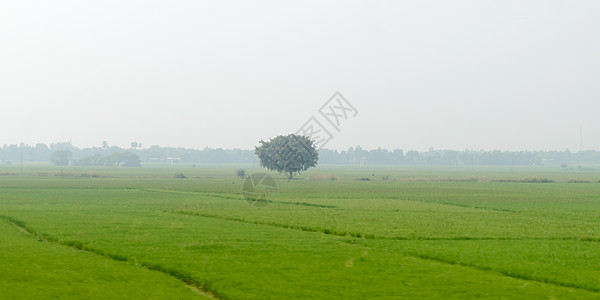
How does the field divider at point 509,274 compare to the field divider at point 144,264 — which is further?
the field divider at point 509,274

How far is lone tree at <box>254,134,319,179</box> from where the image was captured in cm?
16175

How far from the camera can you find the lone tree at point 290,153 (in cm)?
16175

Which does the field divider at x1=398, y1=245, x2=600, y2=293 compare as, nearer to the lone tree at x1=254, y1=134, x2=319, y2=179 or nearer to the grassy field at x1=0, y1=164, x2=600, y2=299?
the grassy field at x1=0, y1=164, x2=600, y2=299

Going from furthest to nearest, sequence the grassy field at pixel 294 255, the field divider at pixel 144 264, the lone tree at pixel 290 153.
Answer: the lone tree at pixel 290 153, the field divider at pixel 144 264, the grassy field at pixel 294 255

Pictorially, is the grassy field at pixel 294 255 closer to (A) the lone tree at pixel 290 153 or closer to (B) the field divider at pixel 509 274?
(B) the field divider at pixel 509 274

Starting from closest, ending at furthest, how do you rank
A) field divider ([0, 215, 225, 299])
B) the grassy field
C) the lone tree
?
1. the grassy field
2. field divider ([0, 215, 225, 299])
3. the lone tree

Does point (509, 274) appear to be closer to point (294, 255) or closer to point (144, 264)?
point (294, 255)

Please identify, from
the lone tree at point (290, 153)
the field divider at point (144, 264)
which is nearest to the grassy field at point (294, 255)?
the field divider at point (144, 264)

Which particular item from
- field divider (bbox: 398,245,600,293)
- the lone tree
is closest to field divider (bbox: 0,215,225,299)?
field divider (bbox: 398,245,600,293)

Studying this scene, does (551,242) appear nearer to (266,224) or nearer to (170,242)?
(266,224)

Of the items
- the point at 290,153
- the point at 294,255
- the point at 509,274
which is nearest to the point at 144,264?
the point at 294,255

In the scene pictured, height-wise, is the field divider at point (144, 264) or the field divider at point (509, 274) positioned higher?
the field divider at point (144, 264)

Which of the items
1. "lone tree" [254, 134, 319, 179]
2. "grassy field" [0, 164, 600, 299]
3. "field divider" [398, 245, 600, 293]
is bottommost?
"field divider" [398, 245, 600, 293]

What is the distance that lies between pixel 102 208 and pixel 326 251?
36683mm
